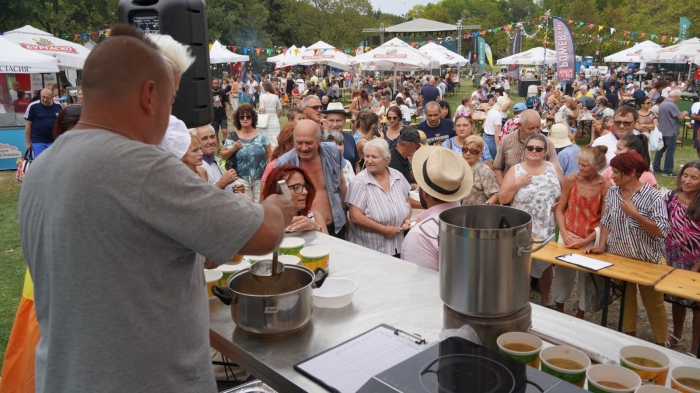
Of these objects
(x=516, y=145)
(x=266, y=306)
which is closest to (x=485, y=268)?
(x=266, y=306)

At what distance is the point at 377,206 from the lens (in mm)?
4027

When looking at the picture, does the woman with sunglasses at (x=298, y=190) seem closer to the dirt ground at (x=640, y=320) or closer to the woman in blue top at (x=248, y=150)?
the woman in blue top at (x=248, y=150)

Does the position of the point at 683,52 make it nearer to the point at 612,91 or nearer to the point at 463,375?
the point at 612,91

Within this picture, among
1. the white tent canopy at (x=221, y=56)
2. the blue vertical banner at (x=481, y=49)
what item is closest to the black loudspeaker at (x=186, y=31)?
the white tent canopy at (x=221, y=56)

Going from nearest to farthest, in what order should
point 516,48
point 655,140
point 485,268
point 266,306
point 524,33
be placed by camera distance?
point 485,268 → point 266,306 → point 655,140 → point 516,48 → point 524,33

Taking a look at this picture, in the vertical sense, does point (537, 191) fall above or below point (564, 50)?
below

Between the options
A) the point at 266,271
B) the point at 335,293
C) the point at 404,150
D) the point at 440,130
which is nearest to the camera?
the point at 266,271

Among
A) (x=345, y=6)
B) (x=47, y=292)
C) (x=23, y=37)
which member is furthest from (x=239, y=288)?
(x=345, y=6)

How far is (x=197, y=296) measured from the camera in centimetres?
151

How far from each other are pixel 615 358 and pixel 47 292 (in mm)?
1698

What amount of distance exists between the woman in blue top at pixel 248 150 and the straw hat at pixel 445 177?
3.13 m

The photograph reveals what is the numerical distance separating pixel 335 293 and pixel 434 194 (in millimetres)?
992

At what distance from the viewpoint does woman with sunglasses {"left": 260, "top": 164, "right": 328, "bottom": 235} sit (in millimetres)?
3333

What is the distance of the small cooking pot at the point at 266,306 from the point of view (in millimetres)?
1868
